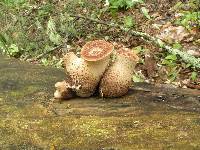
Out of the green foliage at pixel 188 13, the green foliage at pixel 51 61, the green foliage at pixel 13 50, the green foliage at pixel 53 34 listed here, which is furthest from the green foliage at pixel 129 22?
the green foliage at pixel 13 50

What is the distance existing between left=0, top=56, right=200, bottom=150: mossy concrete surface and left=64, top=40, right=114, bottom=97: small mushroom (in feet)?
0.39

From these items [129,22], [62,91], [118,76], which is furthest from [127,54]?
[129,22]

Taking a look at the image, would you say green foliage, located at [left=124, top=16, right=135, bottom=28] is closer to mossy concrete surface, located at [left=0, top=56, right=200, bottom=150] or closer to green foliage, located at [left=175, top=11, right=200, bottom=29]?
green foliage, located at [left=175, top=11, right=200, bottom=29]

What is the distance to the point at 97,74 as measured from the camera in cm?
312

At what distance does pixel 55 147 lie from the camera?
2.39 meters

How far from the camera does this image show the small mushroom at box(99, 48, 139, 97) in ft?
10.2

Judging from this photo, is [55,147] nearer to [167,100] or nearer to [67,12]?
[167,100]

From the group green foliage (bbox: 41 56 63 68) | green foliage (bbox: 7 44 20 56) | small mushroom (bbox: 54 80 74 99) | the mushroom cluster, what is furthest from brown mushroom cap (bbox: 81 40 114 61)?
green foliage (bbox: 7 44 20 56)

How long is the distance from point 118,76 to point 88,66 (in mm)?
262

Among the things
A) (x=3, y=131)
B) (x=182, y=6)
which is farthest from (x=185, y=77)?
(x=3, y=131)

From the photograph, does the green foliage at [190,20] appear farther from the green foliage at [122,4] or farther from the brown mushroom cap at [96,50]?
the brown mushroom cap at [96,50]

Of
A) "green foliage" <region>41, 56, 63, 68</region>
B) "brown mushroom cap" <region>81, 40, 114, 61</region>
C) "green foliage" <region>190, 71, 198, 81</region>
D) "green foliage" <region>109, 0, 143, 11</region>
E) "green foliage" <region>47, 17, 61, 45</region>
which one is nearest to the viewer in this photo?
"brown mushroom cap" <region>81, 40, 114, 61</region>

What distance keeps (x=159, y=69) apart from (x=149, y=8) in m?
1.93

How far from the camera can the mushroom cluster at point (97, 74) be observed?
304cm
